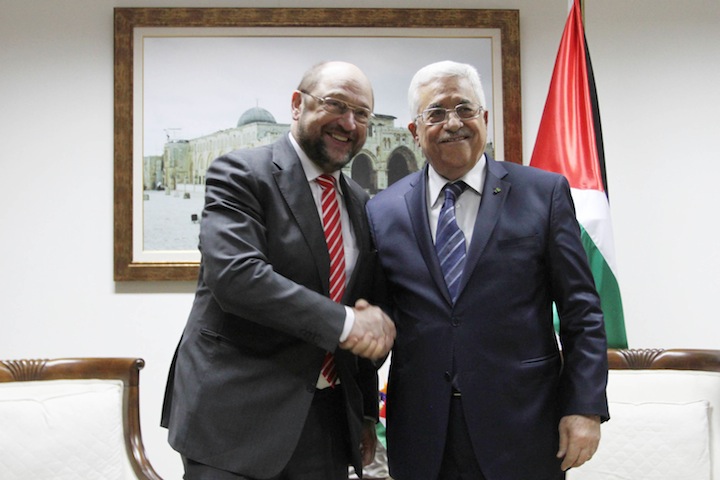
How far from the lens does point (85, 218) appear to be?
9.62 ft

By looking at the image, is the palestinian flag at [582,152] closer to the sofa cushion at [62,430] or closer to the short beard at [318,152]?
the short beard at [318,152]

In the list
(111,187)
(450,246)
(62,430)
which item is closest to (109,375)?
(62,430)

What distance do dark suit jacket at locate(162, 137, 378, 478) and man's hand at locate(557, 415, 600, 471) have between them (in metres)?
0.47

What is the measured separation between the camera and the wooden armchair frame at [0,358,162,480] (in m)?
2.23

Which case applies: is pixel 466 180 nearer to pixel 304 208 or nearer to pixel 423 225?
pixel 423 225

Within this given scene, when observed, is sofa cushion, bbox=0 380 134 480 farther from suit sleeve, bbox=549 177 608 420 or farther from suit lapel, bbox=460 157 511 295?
suit sleeve, bbox=549 177 608 420

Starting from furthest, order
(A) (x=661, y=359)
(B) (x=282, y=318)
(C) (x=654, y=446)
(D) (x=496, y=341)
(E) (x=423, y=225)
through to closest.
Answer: (A) (x=661, y=359) → (C) (x=654, y=446) → (E) (x=423, y=225) → (D) (x=496, y=341) → (B) (x=282, y=318)

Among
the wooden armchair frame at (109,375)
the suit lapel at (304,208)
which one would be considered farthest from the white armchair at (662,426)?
the wooden armchair frame at (109,375)

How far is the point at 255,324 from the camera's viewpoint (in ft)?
4.77

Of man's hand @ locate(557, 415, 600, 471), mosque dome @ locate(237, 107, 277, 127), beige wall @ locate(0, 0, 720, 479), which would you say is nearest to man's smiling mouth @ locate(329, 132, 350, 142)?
man's hand @ locate(557, 415, 600, 471)

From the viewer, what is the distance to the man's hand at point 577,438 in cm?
145

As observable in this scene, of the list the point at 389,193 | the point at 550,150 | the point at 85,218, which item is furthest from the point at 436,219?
the point at 85,218

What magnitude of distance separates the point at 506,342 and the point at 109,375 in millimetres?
1457

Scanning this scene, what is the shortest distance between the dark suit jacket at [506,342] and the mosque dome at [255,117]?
158 cm
